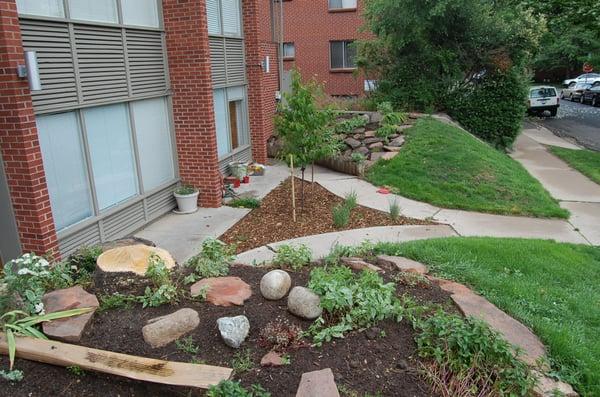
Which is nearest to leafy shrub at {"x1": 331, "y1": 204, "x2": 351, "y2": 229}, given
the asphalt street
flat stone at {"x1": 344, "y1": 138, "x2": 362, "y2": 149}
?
flat stone at {"x1": 344, "y1": 138, "x2": 362, "y2": 149}

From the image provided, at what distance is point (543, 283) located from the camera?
4953 mm

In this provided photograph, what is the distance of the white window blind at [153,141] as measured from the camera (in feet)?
24.8

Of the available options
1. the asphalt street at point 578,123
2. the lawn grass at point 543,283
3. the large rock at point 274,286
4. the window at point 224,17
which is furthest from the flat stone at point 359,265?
the asphalt street at point 578,123

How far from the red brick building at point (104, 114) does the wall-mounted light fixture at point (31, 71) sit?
1cm

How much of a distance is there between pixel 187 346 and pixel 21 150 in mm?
3171

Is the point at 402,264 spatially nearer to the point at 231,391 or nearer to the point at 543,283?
the point at 543,283

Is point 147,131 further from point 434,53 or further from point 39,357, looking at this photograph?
point 434,53

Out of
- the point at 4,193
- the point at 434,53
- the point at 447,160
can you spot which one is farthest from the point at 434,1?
the point at 4,193

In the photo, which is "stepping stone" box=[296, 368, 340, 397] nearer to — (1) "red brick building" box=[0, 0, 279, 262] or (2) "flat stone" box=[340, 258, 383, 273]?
(2) "flat stone" box=[340, 258, 383, 273]

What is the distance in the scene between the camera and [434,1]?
13039 millimetres

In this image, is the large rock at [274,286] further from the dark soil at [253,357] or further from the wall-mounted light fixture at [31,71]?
the wall-mounted light fixture at [31,71]

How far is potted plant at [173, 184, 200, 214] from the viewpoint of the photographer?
8289 mm

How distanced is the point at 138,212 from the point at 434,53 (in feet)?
32.9

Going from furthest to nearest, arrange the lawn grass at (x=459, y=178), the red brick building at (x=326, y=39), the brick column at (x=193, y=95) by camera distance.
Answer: the red brick building at (x=326, y=39) → the lawn grass at (x=459, y=178) → the brick column at (x=193, y=95)
